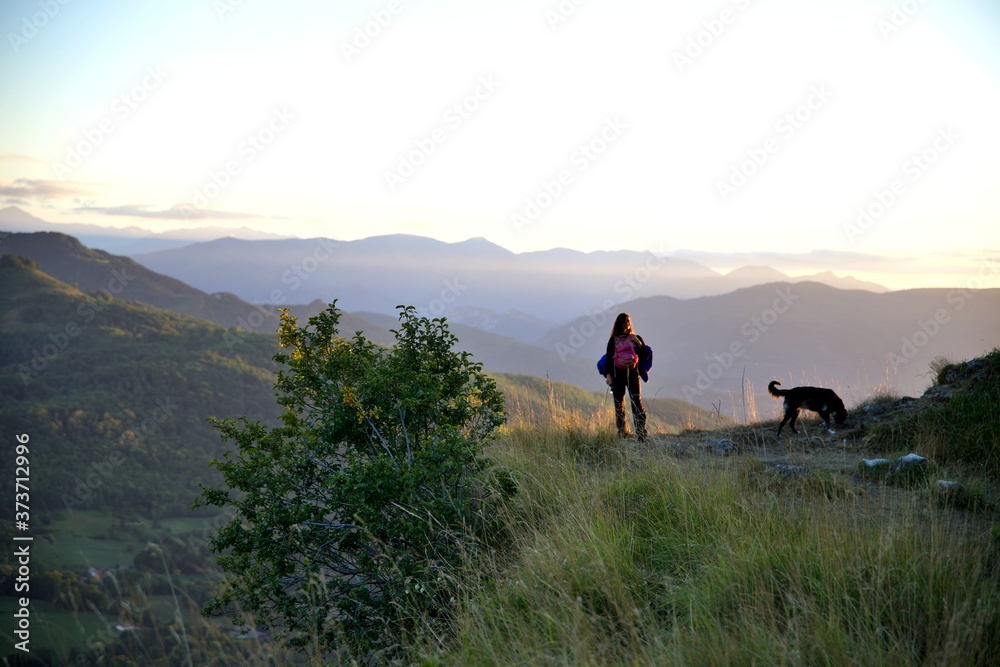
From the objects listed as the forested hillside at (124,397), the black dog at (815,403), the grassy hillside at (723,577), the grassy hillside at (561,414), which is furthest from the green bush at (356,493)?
the forested hillside at (124,397)

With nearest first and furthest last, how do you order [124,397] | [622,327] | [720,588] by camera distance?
[720,588]
[622,327]
[124,397]

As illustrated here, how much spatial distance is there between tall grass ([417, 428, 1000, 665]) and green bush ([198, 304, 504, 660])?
0.55 metres

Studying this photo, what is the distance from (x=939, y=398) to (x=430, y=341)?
25.5 feet

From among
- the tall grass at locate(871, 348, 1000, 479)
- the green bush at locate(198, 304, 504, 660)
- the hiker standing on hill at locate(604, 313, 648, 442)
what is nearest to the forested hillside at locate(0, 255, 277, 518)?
the hiker standing on hill at locate(604, 313, 648, 442)

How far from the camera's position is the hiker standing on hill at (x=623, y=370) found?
945cm

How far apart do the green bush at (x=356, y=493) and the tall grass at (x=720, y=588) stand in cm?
55

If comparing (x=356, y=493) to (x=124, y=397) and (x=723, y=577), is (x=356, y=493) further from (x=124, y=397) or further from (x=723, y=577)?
(x=124, y=397)

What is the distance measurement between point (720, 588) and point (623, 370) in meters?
6.22

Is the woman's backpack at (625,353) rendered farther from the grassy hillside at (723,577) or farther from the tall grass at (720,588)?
the tall grass at (720,588)

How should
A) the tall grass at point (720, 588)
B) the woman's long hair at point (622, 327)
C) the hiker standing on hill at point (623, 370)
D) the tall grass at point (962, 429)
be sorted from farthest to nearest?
1. the woman's long hair at point (622, 327)
2. the hiker standing on hill at point (623, 370)
3. the tall grass at point (962, 429)
4. the tall grass at point (720, 588)

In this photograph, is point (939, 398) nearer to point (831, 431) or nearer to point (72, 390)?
point (831, 431)

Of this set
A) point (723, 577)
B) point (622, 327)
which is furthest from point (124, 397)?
point (723, 577)

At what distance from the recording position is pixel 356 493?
4.81 m

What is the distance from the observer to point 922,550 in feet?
11.4
